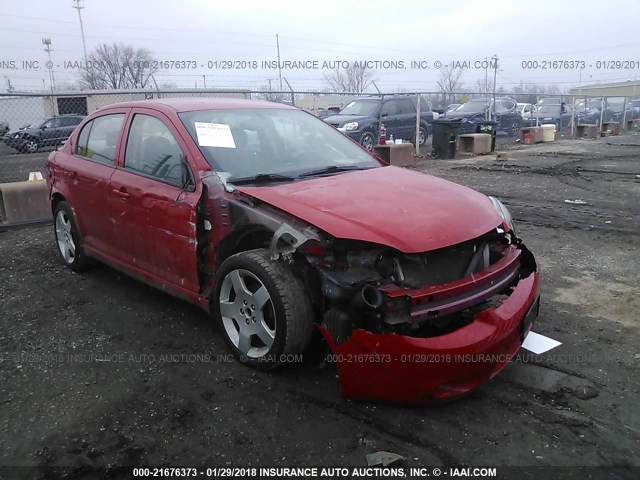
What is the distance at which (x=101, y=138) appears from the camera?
15.3ft

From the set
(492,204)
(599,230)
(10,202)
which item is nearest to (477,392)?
(492,204)

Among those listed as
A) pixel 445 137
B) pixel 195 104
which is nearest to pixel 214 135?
pixel 195 104

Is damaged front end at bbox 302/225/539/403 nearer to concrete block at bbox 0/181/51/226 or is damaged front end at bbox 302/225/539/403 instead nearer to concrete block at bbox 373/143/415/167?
concrete block at bbox 0/181/51/226

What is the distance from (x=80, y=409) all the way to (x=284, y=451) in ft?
4.17

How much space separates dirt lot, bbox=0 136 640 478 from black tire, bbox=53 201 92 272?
21 cm

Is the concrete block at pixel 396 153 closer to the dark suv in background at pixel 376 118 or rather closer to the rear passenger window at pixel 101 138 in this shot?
the dark suv in background at pixel 376 118

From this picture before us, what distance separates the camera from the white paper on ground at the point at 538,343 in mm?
3477

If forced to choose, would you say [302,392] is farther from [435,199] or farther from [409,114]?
[409,114]

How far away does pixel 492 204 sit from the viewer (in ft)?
11.5

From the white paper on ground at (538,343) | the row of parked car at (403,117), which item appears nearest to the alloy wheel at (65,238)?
the white paper on ground at (538,343)

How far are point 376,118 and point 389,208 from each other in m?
12.9

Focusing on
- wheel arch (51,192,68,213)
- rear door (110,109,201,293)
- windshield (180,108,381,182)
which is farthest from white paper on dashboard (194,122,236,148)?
wheel arch (51,192,68,213)

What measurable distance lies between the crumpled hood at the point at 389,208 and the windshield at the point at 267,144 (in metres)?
0.32

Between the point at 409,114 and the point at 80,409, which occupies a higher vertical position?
the point at 409,114
